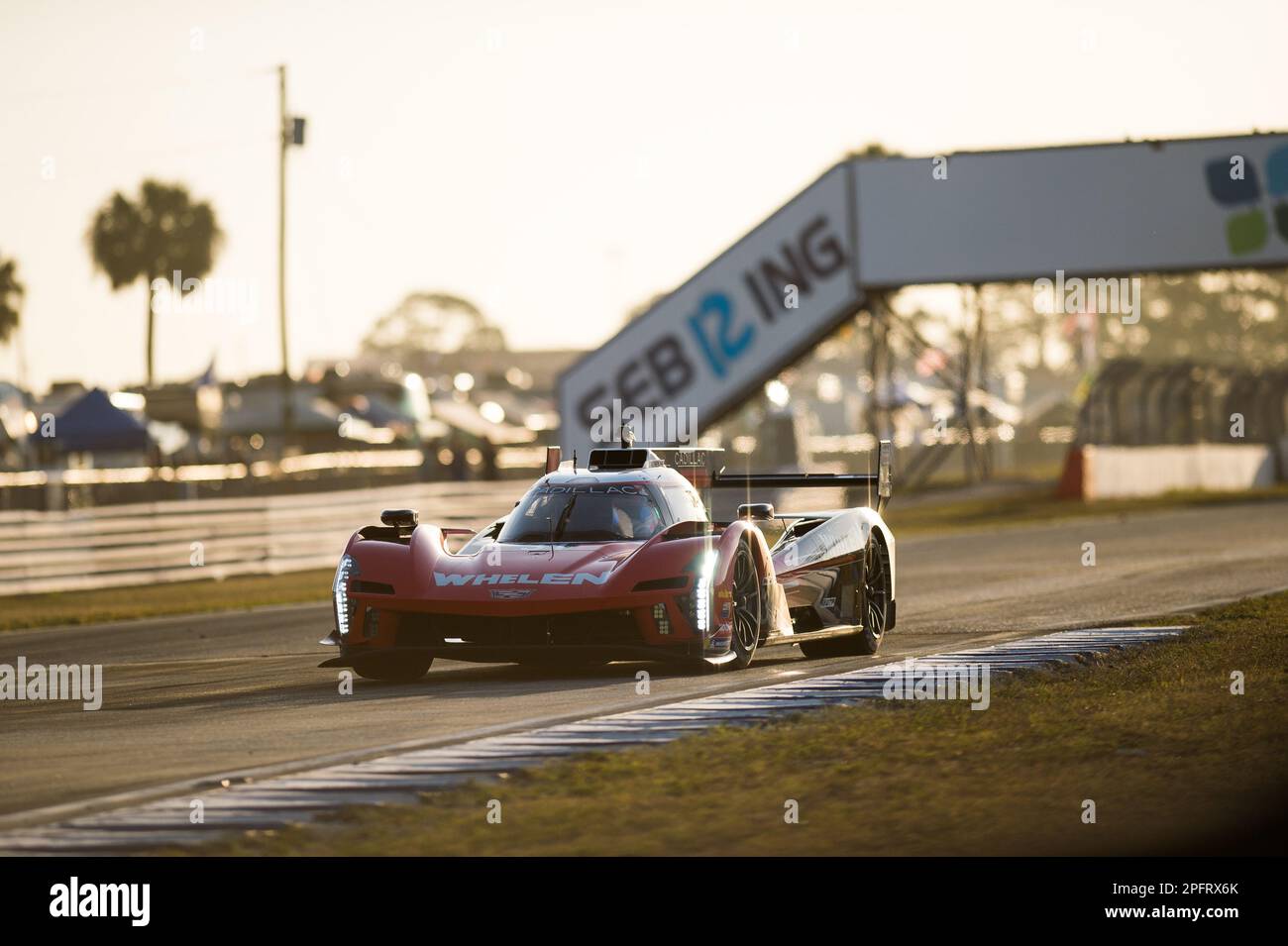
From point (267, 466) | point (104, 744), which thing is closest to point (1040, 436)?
point (267, 466)

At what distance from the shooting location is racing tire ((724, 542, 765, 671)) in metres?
13.0

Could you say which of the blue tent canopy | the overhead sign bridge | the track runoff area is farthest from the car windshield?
the blue tent canopy

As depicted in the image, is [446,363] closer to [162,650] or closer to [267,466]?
[267,466]

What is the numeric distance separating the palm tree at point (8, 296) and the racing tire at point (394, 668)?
72039mm

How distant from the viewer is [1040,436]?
8744 centimetres

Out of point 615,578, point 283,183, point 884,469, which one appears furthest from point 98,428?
point 615,578

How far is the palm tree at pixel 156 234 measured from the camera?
260 ft

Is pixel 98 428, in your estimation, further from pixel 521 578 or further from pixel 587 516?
pixel 521 578

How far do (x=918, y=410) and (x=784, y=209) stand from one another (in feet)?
170

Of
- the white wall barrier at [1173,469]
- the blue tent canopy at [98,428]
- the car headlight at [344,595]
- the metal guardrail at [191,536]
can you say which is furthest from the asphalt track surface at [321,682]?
the blue tent canopy at [98,428]

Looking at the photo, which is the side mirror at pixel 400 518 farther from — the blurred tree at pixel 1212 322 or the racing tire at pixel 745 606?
the blurred tree at pixel 1212 322

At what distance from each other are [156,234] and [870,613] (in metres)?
68.2

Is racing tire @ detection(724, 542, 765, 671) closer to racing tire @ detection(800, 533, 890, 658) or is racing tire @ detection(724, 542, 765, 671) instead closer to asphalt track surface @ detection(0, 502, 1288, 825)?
asphalt track surface @ detection(0, 502, 1288, 825)
